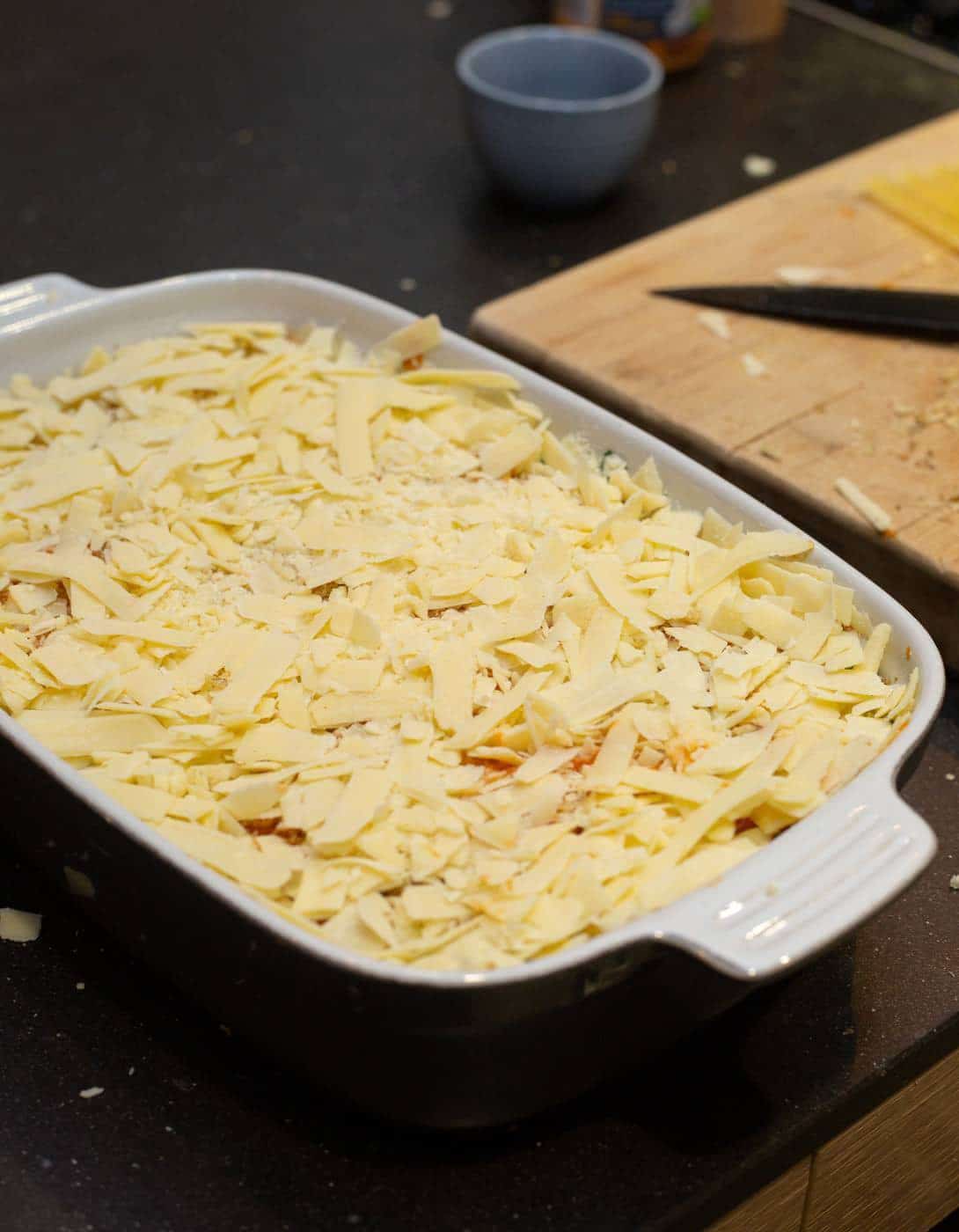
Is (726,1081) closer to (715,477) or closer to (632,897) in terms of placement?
(632,897)

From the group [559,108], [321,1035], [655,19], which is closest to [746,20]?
[655,19]

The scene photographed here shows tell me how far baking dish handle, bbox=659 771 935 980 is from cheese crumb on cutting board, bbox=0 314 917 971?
38 millimetres

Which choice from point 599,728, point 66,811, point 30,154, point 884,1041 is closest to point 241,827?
point 66,811

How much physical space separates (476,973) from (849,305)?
0.75m

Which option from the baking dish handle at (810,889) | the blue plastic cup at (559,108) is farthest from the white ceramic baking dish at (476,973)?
the blue plastic cup at (559,108)

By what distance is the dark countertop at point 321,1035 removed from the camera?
0.64m

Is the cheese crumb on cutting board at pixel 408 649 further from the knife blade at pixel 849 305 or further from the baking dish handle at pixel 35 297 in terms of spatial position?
the knife blade at pixel 849 305

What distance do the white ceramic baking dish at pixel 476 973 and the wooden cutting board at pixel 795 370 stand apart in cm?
26

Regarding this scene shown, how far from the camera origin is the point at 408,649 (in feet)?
2.44

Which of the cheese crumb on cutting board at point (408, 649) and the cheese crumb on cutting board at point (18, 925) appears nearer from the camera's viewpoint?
the cheese crumb on cutting board at point (408, 649)

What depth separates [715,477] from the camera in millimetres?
818

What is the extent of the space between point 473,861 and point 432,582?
0.19 m

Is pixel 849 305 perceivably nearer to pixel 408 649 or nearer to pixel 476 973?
pixel 408 649

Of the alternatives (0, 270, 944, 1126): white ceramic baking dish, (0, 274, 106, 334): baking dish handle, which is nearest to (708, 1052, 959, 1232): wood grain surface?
(0, 270, 944, 1126): white ceramic baking dish
